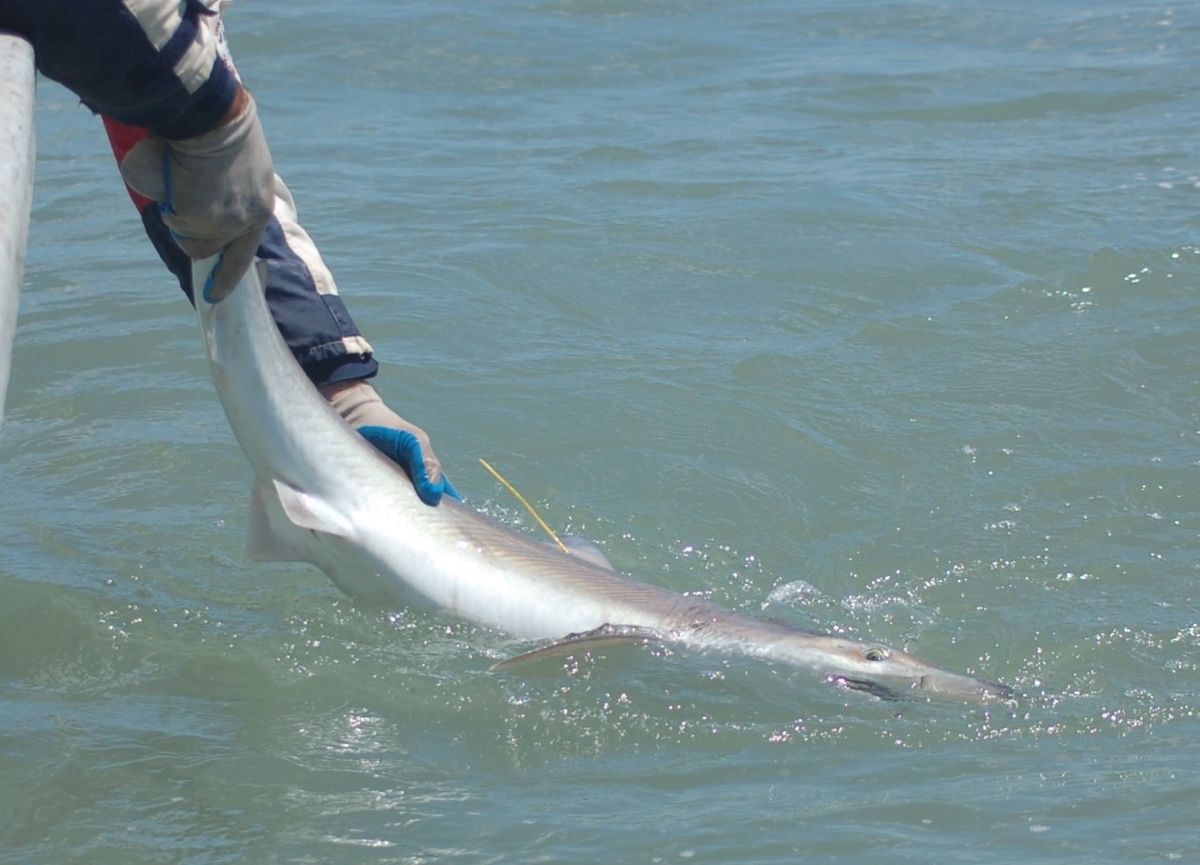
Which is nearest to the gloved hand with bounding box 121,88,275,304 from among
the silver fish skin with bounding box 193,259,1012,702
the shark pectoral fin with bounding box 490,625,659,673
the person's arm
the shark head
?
the person's arm

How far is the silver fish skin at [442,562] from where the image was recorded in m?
4.81

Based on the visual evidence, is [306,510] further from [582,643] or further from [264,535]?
[582,643]

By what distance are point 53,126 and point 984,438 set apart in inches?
286

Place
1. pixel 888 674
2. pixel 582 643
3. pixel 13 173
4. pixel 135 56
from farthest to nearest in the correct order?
pixel 888 674 < pixel 582 643 < pixel 135 56 < pixel 13 173

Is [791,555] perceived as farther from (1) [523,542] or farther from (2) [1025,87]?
(2) [1025,87]

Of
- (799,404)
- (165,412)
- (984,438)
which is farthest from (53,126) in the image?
(984,438)

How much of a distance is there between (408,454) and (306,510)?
0.34 metres

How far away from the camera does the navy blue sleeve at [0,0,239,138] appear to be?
128 inches

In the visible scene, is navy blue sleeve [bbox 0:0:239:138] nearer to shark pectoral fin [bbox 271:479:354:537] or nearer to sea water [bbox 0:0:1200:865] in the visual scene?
shark pectoral fin [bbox 271:479:354:537]

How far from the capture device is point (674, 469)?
21.8 ft

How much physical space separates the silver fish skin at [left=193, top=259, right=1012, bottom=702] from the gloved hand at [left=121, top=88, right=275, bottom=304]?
87 cm

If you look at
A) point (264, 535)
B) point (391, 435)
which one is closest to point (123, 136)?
point (391, 435)

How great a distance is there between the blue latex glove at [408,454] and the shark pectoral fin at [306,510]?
256 millimetres

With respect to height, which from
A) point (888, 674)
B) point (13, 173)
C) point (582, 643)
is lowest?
point (888, 674)
